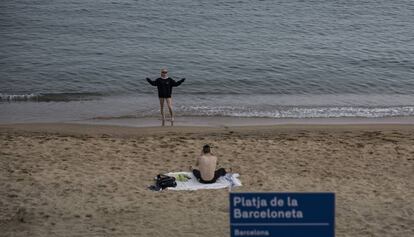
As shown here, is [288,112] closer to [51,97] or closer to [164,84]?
[164,84]

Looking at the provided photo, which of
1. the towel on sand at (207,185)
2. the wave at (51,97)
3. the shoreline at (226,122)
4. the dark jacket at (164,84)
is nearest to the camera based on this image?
the towel on sand at (207,185)

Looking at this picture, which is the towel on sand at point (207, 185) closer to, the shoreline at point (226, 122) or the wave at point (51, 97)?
the shoreline at point (226, 122)

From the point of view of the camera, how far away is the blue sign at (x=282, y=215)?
6.85m

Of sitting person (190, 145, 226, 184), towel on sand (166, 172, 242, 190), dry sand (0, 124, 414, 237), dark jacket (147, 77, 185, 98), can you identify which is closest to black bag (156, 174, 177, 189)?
towel on sand (166, 172, 242, 190)

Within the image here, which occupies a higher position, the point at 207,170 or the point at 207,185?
the point at 207,170

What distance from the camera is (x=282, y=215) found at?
6.91 metres

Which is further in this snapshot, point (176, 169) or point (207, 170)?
point (176, 169)

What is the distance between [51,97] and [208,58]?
888cm

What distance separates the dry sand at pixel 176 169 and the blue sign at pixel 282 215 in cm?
328

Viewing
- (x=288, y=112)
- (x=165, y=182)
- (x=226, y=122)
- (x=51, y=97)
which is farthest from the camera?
(x=51, y=97)

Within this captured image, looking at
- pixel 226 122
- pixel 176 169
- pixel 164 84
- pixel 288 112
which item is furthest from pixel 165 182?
pixel 288 112

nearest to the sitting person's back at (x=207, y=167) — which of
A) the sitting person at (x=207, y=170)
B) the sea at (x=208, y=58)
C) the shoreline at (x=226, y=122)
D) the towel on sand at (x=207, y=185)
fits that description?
the sitting person at (x=207, y=170)

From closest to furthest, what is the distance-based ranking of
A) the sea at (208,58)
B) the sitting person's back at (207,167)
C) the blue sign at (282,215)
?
the blue sign at (282,215), the sitting person's back at (207,167), the sea at (208,58)

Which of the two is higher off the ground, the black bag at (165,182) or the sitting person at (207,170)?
the sitting person at (207,170)
